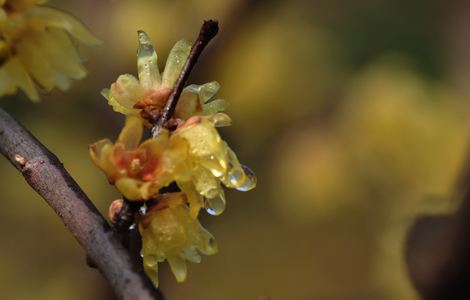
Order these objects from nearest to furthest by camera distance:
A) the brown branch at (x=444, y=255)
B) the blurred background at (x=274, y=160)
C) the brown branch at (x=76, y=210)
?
the brown branch at (x=76, y=210) < the brown branch at (x=444, y=255) < the blurred background at (x=274, y=160)

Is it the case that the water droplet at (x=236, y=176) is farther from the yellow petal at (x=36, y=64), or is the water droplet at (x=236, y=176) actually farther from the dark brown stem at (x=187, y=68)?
the yellow petal at (x=36, y=64)

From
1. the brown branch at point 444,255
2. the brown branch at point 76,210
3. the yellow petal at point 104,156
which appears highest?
the yellow petal at point 104,156

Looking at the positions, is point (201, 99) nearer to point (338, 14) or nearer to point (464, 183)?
point (464, 183)

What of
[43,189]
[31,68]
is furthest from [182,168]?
[31,68]

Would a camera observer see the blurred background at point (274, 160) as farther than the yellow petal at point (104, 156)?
Yes

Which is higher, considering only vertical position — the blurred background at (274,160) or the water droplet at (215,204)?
the water droplet at (215,204)

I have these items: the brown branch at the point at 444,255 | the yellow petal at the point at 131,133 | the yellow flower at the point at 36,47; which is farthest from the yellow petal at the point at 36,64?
the brown branch at the point at 444,255
